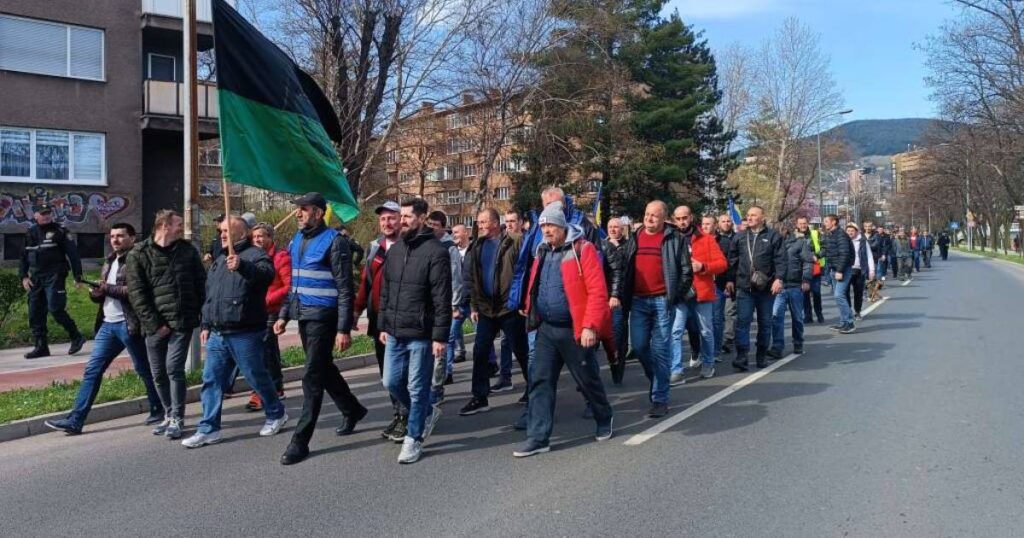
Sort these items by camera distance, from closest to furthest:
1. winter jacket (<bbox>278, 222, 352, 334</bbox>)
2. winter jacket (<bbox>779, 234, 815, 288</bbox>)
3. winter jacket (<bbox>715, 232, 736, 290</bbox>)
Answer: winter jacket (<bbox>278, 222, 352, 334</bbox>) < winter jacket (<bbox>715, 232, 736, 290</bbox>) < winter jacket (<bbox>779, 234, 815, 288</bbox>)

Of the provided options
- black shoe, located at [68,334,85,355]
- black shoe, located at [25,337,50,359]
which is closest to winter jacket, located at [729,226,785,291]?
black shoe, located at [68,334,85,355]

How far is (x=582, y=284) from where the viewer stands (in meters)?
5.84

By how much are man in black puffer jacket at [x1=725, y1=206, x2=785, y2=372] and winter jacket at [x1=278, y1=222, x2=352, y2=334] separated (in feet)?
17.1

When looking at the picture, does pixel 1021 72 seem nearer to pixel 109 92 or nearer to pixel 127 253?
pixel 109 92

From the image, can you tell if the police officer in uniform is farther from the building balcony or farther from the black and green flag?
the building balcony

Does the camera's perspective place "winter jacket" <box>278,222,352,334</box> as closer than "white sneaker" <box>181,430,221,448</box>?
Yes

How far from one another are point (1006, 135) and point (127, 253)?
4732 cm

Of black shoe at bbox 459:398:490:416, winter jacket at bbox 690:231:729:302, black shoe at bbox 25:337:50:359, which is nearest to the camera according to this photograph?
black shoe at bbox 459:398:490:416

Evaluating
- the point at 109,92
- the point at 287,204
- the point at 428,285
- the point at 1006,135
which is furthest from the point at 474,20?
the point at 1006,135

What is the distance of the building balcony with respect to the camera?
21.7 metres

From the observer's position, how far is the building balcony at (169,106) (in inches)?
853

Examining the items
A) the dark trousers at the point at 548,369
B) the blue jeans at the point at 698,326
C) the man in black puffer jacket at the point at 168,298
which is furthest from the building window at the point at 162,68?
the dark trousers at the point at 548,369

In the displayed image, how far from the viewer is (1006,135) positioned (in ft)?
141

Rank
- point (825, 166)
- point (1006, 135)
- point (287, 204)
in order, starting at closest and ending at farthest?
point (287, 204) → point (1006, 135) → point (825, 166)
